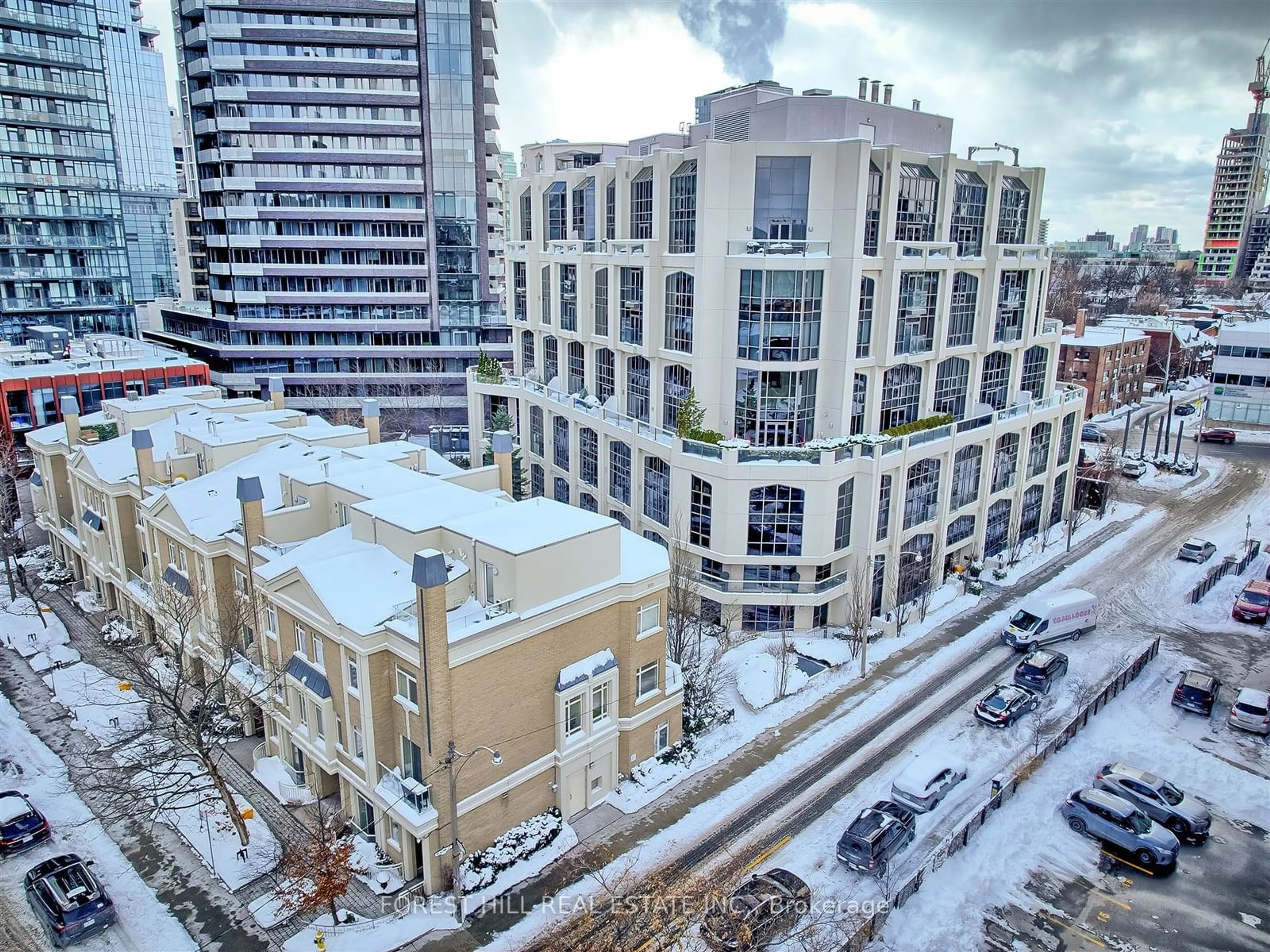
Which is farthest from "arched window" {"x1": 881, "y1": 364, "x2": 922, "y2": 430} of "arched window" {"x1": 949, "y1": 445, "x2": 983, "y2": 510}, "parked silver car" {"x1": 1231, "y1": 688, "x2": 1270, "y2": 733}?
"parked silver car" {"x1": 1231, "y1": 688, "x2": 1270, "y2": 733}

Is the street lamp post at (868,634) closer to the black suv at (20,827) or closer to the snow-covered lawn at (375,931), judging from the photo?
the snow-covered lawn at (375,931)

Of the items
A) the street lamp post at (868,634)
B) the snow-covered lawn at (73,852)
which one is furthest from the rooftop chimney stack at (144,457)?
the street lamp post at (868,634)

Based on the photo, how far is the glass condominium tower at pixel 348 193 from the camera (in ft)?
219

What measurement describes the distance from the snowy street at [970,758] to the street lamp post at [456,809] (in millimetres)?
785

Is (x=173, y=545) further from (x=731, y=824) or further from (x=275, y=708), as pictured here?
(x=731, y=824)

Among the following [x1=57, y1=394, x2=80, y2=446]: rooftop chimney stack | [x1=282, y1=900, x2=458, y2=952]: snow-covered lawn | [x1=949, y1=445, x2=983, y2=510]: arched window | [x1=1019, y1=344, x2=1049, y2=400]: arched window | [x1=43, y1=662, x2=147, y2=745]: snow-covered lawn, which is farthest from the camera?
[x1=1019, y1=344, x2=1049, y2=400]: arched window

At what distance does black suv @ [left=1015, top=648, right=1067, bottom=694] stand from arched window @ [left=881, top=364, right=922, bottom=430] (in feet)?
43.7

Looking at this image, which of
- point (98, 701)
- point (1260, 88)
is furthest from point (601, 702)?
point (1260, 88)

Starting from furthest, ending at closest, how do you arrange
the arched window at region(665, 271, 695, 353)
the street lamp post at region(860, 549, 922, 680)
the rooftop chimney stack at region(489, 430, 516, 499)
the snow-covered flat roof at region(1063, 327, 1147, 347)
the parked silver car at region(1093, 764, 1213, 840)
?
the snow-covered flat roof at region(1063, 327, 1147, 347) < the arched window at region(665, 271, 695, 353) < the street lamp post at region(860, 549, 922, 680) < the rooftop chimney stack at region(489, 430, 516, 499) < the parked silver car at region(1093, 764, 1213, 840)

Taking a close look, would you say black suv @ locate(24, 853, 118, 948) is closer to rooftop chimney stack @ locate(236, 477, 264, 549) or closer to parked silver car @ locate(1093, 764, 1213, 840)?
rooftop chimney stack @ locate(236, 477, 264, 549)

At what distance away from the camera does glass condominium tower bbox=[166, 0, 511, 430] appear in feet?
219

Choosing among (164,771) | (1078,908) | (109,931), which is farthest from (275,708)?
(1078,908)

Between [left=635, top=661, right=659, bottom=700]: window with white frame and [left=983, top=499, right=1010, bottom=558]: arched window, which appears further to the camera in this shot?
[left=983, top=499, right=1010, bottom=558]: arched window

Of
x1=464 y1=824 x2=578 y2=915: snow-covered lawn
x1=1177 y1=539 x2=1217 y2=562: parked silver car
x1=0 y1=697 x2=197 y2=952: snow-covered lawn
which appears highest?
x1=1177 y1=539 x2=1217 y2=562: parked silver car
